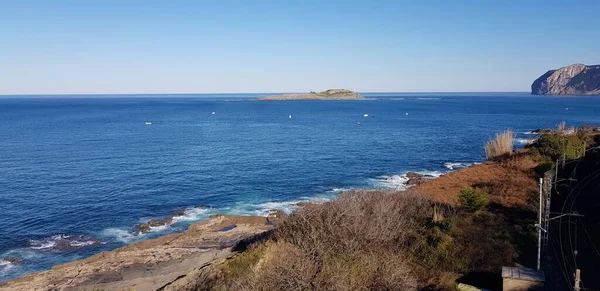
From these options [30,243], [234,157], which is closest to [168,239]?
[30,243]

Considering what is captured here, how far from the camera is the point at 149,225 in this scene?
32938 mm

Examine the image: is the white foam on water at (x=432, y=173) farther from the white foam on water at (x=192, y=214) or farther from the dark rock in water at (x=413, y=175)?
the white foam on water at (x=192, y=214)

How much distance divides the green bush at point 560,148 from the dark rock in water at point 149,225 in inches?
1357

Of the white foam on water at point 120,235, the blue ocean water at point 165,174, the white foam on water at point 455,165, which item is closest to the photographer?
the white foam on water at point 120,235

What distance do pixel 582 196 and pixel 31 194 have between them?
45512mm

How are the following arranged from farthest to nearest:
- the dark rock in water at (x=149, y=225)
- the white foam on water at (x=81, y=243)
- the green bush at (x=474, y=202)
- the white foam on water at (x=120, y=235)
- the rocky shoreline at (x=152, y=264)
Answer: the dark rock in water at (x=149, y=225), the white foam on water at (x=120, y=235), the white foam on water at (x=81, y=243), the green bush at (x=474, y=202), the rocky shoreline at (x=152, y=264)

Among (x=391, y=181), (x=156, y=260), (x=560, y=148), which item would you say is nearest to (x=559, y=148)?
(x=560, y=148)

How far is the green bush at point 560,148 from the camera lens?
1527 inches

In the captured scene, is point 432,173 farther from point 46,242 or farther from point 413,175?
point 46,242

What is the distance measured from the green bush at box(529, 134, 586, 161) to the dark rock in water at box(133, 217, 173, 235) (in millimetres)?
34457

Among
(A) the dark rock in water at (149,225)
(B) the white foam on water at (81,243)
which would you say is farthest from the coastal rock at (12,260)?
(A) the dark rock in water at (149,225)

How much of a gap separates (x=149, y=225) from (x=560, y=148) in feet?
122

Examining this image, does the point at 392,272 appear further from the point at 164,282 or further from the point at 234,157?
the point at 234,157

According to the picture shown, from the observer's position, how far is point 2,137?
82.1m
